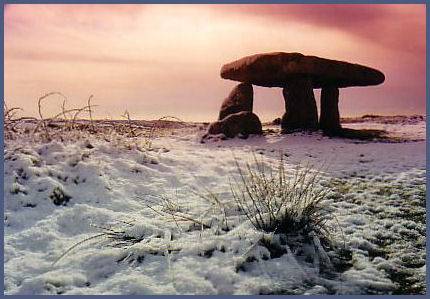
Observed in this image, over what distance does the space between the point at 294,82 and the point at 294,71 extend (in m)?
0.57

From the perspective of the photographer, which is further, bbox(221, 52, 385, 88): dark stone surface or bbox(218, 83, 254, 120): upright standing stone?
bbox(218, 83, 254, 120): upright standing stone

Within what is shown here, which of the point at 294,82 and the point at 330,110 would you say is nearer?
the point at 294,82

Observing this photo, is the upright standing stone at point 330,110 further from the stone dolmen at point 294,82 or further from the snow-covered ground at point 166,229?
the snow-covered ground at point 166,229

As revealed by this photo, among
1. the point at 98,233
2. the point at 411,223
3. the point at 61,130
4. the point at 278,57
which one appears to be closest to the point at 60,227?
the point at 98,233

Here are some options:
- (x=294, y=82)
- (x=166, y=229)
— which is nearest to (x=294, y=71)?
(x=294, y=82)

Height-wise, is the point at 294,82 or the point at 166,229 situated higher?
the point at 294,82

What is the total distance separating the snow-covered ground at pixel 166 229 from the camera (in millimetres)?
3023

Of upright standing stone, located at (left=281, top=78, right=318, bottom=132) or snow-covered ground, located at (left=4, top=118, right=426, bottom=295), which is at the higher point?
upright standing stone, located at (left=281, top=78, right=318, bottom=132)

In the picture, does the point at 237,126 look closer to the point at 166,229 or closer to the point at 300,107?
the point at 300,107

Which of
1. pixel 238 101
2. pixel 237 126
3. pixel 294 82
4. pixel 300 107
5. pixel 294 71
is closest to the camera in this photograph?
pixel 237 126

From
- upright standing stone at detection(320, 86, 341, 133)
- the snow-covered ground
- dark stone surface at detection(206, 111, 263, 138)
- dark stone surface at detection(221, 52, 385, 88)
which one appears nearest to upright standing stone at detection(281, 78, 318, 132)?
dark stone surface at detection(221, 52, 385, 88)

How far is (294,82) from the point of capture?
451 inches

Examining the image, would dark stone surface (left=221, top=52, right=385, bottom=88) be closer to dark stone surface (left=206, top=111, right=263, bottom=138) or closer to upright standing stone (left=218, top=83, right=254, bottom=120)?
upright standing stone (left=218, top=83, right=254, bottom=120)

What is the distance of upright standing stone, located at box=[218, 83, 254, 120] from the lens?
11.5 m
